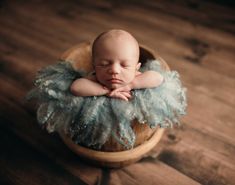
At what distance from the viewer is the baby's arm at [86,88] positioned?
2.55 ft

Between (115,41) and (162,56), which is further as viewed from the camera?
(162,56)

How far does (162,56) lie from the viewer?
4.27 feet

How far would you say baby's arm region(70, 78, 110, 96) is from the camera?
777 mm

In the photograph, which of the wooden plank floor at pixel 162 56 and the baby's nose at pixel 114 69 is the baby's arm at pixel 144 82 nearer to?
the baby's nose at pixel 114 69

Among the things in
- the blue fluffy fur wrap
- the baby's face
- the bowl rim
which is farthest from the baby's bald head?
the bowl rim

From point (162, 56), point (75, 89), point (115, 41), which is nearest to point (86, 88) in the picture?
point (75, 89)

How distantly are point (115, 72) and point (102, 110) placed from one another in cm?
10

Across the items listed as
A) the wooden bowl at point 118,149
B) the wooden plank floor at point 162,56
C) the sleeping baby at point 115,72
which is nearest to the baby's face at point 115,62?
the sleeping baby at point 115,72

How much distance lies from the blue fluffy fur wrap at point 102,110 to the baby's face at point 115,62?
0.04 meters

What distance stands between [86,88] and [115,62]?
0.31 feet

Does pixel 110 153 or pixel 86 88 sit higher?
pixel 86 88

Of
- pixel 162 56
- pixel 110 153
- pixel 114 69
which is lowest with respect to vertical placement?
pixel 110 153

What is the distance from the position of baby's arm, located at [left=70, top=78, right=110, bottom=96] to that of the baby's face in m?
0.02

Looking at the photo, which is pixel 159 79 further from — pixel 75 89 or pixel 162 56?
pixel 162 56
